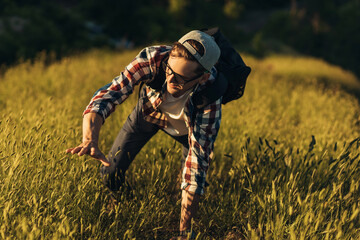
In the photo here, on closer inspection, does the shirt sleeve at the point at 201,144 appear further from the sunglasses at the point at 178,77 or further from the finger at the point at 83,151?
the finger at the point at 83,151

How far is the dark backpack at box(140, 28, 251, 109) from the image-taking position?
1785mm

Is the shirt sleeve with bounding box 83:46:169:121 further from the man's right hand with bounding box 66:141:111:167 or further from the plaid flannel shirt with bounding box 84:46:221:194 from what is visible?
the man's right hand with bounding box 66:141:111:167

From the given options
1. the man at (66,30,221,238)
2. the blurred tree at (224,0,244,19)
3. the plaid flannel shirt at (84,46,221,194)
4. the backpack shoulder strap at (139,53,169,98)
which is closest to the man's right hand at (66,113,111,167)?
the man at (66,30,221,238)

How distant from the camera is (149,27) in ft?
48.3

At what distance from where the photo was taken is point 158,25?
1555 centimetres

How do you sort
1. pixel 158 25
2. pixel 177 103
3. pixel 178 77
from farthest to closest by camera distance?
pixel 158 25, pixel 177 103, pixel 178 77

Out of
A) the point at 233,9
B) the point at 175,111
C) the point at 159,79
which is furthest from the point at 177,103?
the point at 233,9

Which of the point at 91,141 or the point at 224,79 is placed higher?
the point at 224,79

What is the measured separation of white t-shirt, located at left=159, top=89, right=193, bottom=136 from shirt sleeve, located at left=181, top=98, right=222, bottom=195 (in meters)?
0.14

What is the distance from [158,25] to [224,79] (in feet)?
47.3

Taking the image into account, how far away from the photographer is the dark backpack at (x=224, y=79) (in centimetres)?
179

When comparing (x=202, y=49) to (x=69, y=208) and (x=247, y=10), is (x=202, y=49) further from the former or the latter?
(x=247, y=10)

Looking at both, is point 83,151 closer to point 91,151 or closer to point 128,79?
point 91,151

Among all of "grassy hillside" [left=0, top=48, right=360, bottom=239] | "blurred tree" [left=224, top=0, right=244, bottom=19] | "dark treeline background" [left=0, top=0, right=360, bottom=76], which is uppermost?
"blurred tree" [left=224, top=0, right=244, bottom=19]
